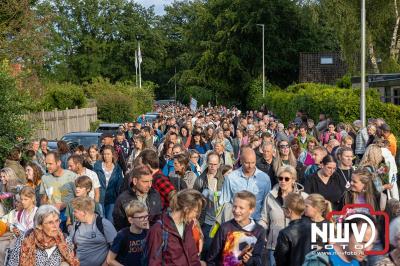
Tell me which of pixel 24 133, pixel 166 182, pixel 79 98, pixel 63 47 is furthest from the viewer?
pixel 63 47

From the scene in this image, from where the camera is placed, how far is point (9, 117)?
17062mm

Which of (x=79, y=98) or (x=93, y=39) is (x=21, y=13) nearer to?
(x=79, y=98)

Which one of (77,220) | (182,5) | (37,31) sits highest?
(182,5)

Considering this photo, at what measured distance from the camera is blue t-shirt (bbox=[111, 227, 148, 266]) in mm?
6816

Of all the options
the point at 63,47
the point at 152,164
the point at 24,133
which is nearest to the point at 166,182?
the point at 152,164

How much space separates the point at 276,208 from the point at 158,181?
4.58 ft

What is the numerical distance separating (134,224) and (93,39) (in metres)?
84.5

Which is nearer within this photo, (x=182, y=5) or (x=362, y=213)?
(x=362, y=213)

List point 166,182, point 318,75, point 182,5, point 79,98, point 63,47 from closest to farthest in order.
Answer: point 166,182 → point 79,98 → point 318,75 → point 63,47 → point 182,5

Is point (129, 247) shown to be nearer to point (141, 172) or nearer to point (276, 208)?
point (141, 172)

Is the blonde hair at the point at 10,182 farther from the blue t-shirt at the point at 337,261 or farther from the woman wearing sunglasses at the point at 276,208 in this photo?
the blue t-shirt at the point at 337,261

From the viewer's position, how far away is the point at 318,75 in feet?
210

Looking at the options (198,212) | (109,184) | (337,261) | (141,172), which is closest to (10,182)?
(109,184)

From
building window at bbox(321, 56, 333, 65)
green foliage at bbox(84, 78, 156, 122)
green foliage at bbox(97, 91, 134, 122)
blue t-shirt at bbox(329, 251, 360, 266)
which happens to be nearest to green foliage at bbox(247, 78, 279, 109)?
building window at bbox(321, 56, 333, 65)
